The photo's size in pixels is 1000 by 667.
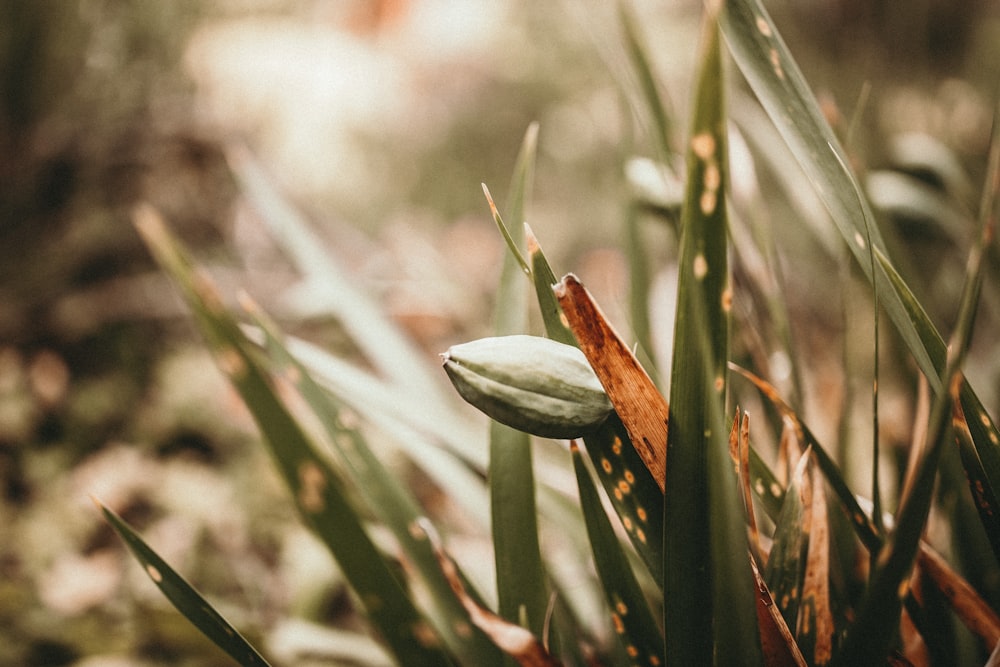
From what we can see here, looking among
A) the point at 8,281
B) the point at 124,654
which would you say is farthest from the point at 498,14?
the point at 124,654

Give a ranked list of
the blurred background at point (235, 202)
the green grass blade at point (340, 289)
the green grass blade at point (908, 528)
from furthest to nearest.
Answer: the blurred background at point (235, 202)
the green grass blade at point (340, 289)
the green grass blade at point (908, 528)

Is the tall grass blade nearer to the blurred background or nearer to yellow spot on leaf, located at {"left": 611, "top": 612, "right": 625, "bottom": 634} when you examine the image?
the blurred background

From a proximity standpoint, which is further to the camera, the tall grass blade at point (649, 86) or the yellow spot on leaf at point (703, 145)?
the tall grass blade at point (649, 86)

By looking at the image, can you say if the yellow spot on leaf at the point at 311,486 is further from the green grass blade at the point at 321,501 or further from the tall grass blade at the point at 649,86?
the tall grass blade at the point at 649,86

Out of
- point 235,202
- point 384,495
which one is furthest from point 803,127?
point 235,202

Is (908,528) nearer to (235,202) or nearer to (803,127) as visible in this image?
(803,127)

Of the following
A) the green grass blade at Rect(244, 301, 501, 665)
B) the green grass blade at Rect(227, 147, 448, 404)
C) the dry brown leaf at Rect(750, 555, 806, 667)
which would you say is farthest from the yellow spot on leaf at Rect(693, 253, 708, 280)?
the green grass blade at Rect(227, 147, 448, 404)

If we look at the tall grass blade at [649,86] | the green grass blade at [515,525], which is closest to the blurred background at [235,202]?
the tall grass blade at [649,86]
